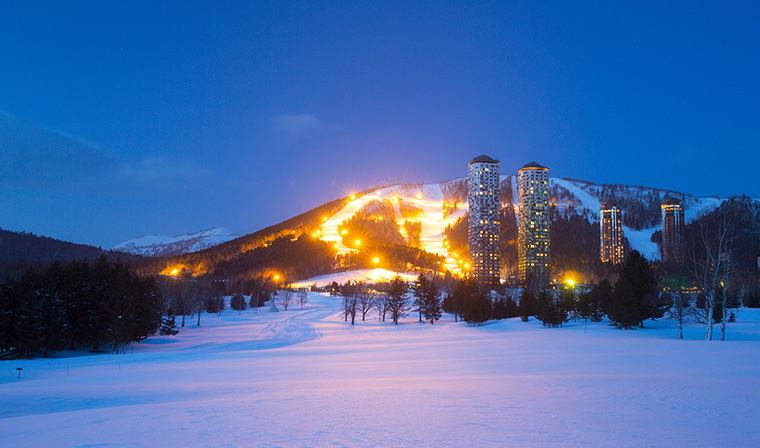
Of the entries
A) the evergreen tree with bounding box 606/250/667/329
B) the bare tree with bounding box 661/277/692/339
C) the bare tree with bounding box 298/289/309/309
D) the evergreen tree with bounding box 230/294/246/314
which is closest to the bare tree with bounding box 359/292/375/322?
the bare tree with bounding box 298/289/309/309

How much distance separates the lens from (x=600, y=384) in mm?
15242

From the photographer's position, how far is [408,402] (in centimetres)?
1266

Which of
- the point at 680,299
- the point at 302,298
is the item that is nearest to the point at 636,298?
the point at 680,299

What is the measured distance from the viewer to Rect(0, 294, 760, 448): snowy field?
30.6 feet

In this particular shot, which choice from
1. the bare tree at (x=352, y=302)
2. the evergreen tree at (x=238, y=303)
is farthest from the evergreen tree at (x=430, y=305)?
the evergreen tree at (x=238, y=303)

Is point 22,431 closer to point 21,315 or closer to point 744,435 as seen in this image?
point 744,435

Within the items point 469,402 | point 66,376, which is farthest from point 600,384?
point 66,376

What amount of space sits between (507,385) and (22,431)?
43.4 feet

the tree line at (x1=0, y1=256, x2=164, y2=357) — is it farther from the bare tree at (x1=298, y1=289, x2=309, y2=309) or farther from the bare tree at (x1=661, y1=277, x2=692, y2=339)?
the bare tree at (x1=298, y1=289, x2=309, y2=309)

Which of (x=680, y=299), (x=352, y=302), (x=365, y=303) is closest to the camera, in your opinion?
(x=680, y=299)

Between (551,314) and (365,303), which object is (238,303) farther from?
(551,314)

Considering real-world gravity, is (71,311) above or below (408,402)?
below

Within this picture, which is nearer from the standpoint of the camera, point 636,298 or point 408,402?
point 408,402

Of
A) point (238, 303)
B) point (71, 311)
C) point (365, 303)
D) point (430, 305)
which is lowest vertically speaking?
point (238, 303)
